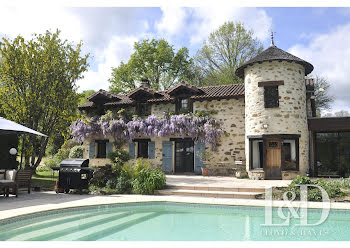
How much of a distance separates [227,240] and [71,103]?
9.36m

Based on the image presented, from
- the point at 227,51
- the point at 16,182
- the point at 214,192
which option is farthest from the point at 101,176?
the point at 227,51

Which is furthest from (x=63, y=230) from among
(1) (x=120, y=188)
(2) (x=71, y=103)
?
(2) (x=71, y=103)

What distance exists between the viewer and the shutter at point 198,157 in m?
14.3

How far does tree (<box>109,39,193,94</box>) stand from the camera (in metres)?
25.5

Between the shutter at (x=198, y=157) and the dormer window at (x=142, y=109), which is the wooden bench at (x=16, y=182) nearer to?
the shutter at (x=198, y=157)

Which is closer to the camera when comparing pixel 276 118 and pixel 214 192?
pixel 214 192

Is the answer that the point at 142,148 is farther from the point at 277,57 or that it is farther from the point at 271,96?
the point at 277,57

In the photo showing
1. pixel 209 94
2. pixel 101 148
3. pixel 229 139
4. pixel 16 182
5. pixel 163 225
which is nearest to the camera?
pixel 163 225

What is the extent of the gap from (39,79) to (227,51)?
15248 millimetres

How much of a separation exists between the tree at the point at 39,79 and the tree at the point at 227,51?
1273 centimetres

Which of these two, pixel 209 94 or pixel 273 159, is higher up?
pixel 209 94

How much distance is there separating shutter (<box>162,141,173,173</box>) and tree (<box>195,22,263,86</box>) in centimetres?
876

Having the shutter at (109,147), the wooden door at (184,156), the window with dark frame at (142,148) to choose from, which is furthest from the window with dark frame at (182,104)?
the shutter at (109,147)

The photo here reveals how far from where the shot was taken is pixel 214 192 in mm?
8648
